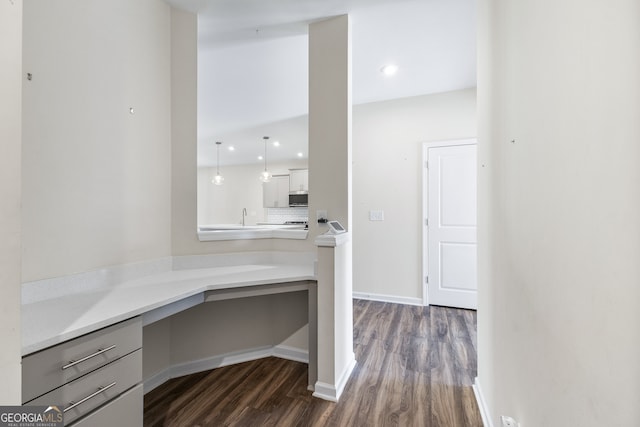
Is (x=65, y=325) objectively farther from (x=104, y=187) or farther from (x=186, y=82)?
(x=186, y=82)

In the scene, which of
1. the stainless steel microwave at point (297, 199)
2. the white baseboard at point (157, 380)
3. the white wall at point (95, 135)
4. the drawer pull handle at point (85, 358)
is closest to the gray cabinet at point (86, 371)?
the drawer pull handle at point (85, 358)

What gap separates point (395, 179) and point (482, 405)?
8.61ft

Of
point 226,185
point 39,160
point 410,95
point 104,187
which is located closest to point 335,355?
point 104,187

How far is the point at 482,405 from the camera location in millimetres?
1600

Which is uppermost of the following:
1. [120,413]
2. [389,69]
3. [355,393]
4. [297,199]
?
[389,69]

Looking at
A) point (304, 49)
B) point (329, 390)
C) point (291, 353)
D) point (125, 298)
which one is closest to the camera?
point (125, 298)

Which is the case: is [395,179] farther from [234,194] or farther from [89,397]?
[234,194]

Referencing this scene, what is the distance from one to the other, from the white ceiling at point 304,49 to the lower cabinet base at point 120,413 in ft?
8.40

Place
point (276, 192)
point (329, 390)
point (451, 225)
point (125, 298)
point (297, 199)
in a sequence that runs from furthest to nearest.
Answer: point (276, 192)
point (297, 199)
point (451, 225)
point (329, 390)
point (125, 298)

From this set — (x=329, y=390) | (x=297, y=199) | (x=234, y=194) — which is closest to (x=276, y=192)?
(x=297, y=199)

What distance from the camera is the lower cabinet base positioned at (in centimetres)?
99

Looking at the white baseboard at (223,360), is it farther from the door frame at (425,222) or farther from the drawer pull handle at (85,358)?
the door frame at (425,222)

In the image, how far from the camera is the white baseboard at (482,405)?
4.83 ft

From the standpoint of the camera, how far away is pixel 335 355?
1759 mm
